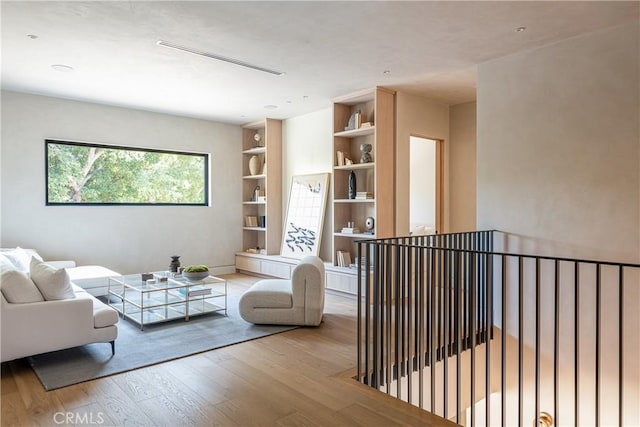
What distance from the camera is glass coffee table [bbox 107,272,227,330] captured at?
4559 mm

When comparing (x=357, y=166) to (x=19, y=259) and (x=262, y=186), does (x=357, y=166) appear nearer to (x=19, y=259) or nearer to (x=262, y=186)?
(x=262, y=186)

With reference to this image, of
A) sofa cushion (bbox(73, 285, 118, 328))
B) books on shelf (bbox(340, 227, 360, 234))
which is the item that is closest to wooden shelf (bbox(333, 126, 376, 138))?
books on shelf (bbox(340, 227, 360, 234))

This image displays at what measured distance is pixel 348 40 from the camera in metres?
3.86

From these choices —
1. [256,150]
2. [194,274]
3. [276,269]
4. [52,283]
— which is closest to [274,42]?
[194,274]

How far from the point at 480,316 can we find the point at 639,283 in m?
1.39

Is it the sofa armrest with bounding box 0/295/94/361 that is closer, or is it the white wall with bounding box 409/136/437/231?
the sofa armrest with bounding box 0/295/94/361

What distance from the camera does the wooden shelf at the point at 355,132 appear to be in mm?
5713

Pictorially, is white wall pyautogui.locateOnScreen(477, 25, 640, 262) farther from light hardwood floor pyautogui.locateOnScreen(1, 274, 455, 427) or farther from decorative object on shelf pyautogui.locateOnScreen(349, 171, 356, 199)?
light hardwood floor pyautogui.locateOnScreen(1, 274, 455, 427)

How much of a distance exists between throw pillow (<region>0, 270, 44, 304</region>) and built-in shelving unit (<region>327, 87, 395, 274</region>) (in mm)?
3704

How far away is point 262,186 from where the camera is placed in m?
8.08

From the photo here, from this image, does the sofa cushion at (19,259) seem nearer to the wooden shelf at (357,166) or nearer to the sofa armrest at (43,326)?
the sofa armrest at (43,326)

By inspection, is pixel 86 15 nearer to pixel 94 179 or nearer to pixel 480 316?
pixel 94 179

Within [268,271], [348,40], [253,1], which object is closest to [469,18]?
[348,40]

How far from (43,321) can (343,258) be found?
150 inches
